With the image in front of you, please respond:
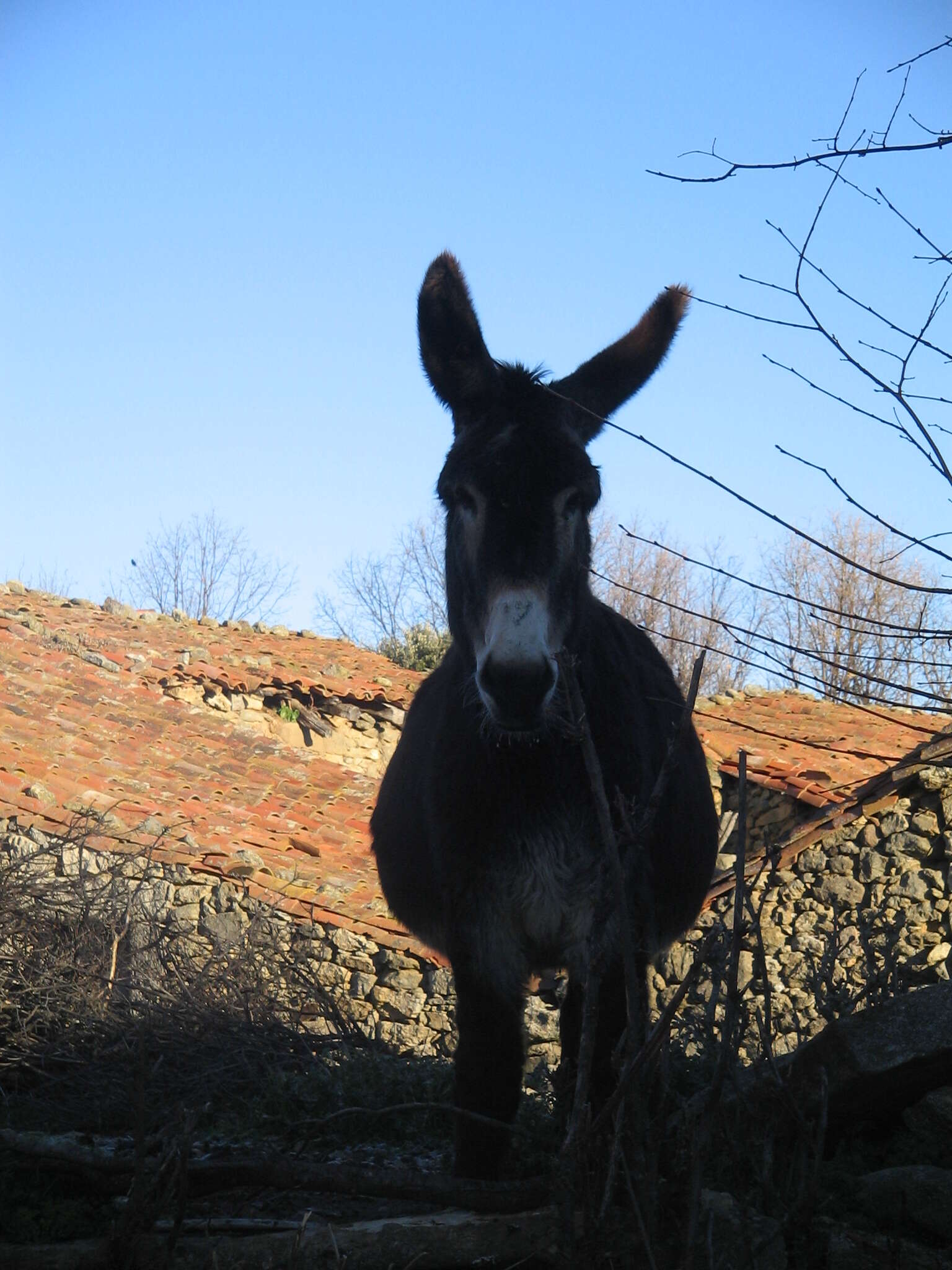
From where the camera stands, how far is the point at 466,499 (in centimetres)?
304

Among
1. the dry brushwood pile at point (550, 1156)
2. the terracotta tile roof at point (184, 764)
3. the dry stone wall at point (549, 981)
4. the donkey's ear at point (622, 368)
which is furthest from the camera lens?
the terracotta tile roof at point (184, 764)

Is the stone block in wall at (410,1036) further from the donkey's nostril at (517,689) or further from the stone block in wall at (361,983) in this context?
the donkey's nostril at (517,689)

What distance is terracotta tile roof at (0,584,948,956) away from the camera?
8.23 m

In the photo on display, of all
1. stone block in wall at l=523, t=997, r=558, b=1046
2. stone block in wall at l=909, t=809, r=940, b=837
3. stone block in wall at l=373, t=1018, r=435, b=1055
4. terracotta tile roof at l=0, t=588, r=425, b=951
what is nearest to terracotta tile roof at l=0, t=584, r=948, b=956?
terracotta tile roof at l=0, t=588, r=425, b=951

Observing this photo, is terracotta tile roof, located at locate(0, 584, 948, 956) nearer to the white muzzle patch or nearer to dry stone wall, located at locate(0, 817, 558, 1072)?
dry stone wall, located at locate(0, 817, 558, 1072)

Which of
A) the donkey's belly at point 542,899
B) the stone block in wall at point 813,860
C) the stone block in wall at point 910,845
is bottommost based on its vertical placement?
the donkey's belly at point 542,899

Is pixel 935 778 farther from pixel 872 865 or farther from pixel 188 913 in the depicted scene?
pixel 188 913

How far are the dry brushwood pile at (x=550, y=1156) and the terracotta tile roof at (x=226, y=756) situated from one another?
3.29 metres

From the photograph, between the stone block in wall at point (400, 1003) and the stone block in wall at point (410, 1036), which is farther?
the stone block in wall at point (400, 1003)

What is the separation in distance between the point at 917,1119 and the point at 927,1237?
53 cm

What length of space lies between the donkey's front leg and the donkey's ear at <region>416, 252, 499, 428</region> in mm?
1720

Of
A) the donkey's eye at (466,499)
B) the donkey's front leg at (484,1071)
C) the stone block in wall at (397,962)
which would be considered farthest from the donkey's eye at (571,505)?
the stone block in wall at (397,962)

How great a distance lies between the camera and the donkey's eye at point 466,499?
2.99 m

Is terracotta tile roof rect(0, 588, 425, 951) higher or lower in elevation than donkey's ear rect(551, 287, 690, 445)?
lower
